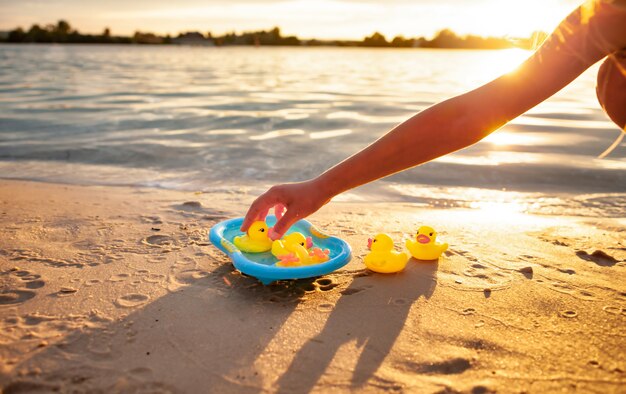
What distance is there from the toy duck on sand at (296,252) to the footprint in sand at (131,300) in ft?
2.15

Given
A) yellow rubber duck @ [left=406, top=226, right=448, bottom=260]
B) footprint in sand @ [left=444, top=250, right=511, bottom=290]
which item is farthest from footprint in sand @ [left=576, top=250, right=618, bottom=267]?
yellow rubber duck @ [left=406, top=226, right=448, bottom=260]

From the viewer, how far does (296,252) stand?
2.70 meters

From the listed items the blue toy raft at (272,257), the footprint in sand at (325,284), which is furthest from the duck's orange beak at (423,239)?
the footprint in sand at (325,284)

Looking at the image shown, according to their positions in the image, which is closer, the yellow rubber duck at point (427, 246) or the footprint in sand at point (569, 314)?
the footprint in sand at point (569, 314)

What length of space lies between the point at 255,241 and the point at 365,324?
894 millimetres

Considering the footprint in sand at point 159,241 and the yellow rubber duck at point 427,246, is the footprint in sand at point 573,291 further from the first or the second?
the footprint in sand at point 159,241

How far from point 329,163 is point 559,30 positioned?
14.4 feet

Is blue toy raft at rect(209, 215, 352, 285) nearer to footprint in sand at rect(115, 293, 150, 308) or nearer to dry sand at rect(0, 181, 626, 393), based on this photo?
dry sand at rect(0, 181, 626, 393)

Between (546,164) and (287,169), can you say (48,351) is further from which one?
(546,164)

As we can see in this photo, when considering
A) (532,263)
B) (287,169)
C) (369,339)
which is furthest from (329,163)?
(369,339)

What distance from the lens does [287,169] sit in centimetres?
584

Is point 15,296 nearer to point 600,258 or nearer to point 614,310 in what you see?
point 614,310

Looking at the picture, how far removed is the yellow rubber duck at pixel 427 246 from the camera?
114 inches

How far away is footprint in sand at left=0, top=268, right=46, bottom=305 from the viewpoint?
7.68ft
